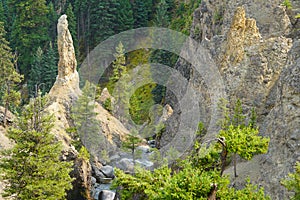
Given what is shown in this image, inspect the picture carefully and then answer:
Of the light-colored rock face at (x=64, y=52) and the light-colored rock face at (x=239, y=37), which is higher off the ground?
the light-colored rock face at (x=239, y=37)

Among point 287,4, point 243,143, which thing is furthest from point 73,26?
point 243,143

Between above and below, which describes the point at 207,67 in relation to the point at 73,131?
above

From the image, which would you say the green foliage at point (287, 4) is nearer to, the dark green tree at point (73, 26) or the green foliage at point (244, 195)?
the green foliage at point (244, 195)

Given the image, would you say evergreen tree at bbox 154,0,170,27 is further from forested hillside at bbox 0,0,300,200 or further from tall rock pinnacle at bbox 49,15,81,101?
tall rock pinnacle at bbox 49,15,81,101

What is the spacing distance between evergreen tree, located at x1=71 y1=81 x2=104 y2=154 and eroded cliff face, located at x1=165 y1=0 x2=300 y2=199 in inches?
377

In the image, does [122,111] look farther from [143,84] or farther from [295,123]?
[295,123]

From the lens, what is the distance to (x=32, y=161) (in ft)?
91.6

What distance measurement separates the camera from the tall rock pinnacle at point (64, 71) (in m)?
51.5

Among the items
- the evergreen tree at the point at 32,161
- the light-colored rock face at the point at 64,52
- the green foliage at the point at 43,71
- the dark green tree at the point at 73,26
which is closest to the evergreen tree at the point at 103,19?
the dark green tree at the point at 73,26

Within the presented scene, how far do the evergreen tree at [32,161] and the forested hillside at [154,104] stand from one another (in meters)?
0.08

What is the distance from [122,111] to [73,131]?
18508mm

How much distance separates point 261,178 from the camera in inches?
1103

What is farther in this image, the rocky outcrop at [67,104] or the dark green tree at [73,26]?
the dark green tree at [73,26]

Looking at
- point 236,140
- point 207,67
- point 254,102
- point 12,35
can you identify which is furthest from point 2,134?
point 12,35
